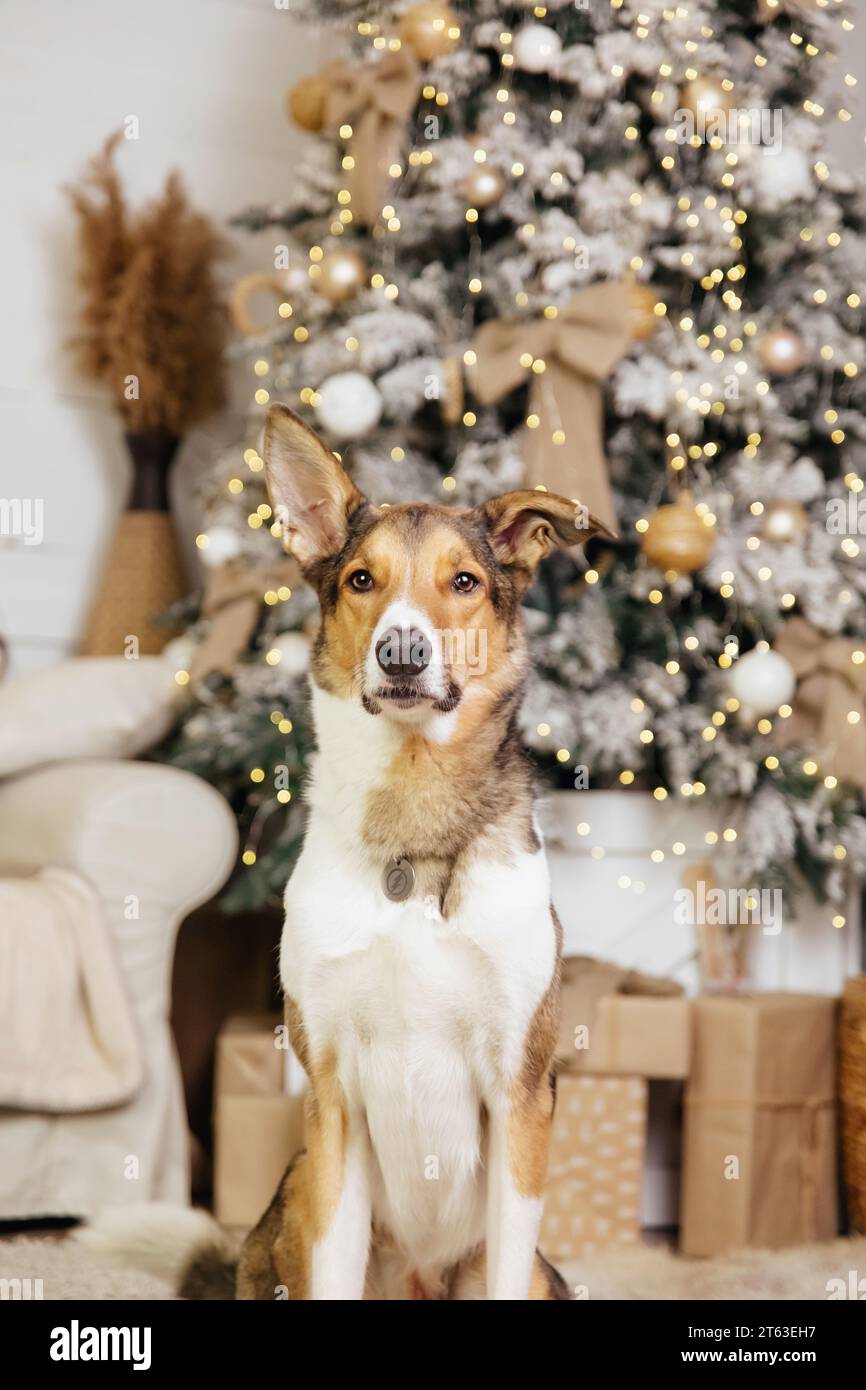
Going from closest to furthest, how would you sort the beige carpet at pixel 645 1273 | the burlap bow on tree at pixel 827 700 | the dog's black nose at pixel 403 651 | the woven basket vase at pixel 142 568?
the dog's black nose at pixel 403 651 < the beige carpet at pixel 645 1273 < the burlap bow on tree at pixel 827 700 < the woven basket vase at pixel 142 568

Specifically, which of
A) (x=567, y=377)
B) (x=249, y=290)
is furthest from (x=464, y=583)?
(x=249, y=290)

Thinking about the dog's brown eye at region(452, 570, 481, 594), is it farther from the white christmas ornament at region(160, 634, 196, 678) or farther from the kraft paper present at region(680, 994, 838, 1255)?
the white christmas ornament at region(160, 634, 196, 678)

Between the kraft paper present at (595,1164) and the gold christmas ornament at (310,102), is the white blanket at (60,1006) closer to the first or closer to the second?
the kraft paper present at (595,1164)

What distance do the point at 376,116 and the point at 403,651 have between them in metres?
1.85

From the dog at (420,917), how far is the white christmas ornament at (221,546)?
143 cm

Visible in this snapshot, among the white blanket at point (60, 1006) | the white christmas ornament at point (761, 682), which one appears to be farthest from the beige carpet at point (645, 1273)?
the white christmas ornament at point (761, 682)

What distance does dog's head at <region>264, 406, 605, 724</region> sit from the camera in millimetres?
1238

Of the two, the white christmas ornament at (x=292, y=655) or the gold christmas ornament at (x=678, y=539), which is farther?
the white christmas ornament at (x=292, y=655)

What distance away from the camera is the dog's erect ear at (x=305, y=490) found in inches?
52.5

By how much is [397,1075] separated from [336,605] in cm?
47

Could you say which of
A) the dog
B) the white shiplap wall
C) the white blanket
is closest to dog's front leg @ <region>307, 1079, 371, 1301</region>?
the dog

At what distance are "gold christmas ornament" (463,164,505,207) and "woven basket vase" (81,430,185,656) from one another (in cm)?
115

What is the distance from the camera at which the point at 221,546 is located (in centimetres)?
279

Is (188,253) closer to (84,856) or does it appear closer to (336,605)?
(84,856)
